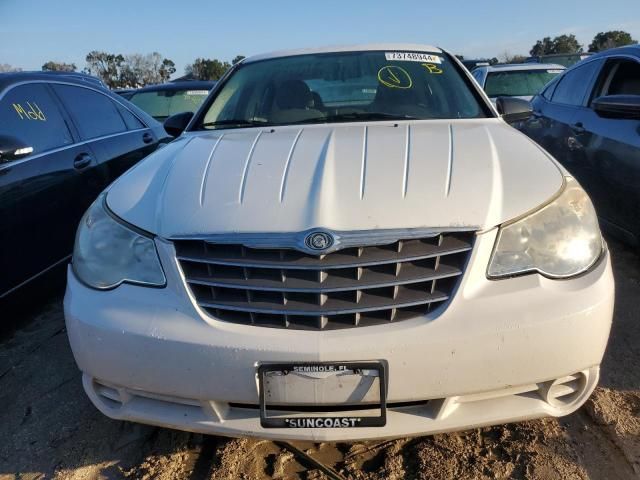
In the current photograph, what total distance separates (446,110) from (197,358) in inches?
73.7

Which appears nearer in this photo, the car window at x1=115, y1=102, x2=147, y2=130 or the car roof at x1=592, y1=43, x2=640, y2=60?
the car roof at x1=592, y1=43, x2=640, y2=60

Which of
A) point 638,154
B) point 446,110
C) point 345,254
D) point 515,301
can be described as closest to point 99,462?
point 345,254

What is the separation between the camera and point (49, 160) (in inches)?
134

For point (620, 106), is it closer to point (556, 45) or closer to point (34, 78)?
point (34, 78)

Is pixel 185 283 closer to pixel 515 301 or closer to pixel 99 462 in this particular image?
pixel 99 462

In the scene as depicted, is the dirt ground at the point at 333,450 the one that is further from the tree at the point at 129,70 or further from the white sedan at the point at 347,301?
the tree at the point at 129,70

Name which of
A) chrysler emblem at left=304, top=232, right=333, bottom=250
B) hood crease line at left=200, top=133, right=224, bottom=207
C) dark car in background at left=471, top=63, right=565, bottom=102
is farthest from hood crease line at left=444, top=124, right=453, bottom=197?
dark car in background at left=471, top=63, right=565, bottom=102

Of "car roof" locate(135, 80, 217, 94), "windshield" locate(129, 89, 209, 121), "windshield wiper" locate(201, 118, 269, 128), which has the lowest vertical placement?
"windshield" locate(129, 89, 209, 121)

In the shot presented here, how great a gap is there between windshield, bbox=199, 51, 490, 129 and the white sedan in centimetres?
90

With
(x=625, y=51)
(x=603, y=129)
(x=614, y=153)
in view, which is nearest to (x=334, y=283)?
(x=614, y=153)

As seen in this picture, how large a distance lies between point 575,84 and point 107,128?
3755 millimetres

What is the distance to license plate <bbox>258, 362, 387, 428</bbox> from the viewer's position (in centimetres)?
167

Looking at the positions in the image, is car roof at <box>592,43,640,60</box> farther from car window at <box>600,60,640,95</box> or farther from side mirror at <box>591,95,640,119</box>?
side mirror at <box>591,95,640,119</box>

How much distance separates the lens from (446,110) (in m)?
2.90
